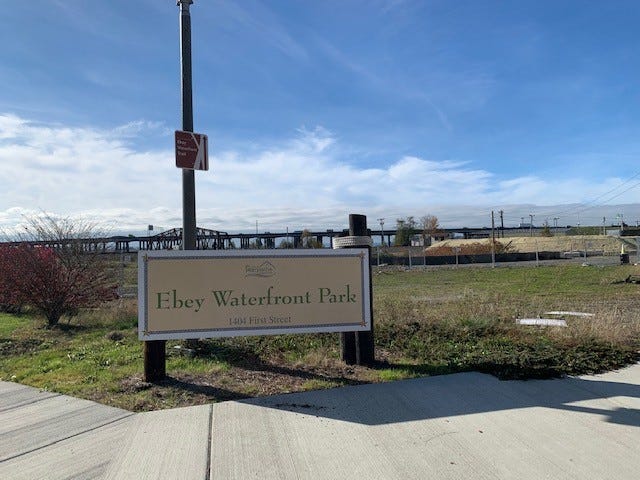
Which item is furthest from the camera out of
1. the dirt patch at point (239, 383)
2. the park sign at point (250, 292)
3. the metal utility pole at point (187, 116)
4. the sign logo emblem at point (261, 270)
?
the metal utility pole at point (187, 116)

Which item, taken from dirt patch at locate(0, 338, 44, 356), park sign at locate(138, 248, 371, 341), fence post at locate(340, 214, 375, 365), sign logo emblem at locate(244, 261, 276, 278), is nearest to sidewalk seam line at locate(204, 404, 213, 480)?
park sign at locate(138, 248, 371, 341)

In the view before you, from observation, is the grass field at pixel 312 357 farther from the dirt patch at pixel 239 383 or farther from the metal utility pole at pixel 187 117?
the metal utility pole at pixel 187 117

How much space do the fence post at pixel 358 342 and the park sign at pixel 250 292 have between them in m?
0.13

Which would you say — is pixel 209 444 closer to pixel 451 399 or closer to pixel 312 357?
pixel 451 399

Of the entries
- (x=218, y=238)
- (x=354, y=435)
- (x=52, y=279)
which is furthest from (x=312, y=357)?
(x=218, y=238)

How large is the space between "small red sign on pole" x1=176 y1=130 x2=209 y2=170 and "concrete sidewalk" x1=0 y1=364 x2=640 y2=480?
129 inches

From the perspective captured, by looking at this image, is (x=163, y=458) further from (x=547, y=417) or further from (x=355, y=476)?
(x=547, y=417)

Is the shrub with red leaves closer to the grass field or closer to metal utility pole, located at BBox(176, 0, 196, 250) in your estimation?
the grass field

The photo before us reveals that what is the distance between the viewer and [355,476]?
10.9ft

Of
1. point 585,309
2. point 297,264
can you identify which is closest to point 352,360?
point 297,264

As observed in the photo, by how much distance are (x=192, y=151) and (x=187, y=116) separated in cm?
55

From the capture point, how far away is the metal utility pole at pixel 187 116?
7.28 metres

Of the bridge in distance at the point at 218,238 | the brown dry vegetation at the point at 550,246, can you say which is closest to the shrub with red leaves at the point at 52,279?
the bridge in distance at the point at 218,238

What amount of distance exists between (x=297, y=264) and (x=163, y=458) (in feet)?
9.53
